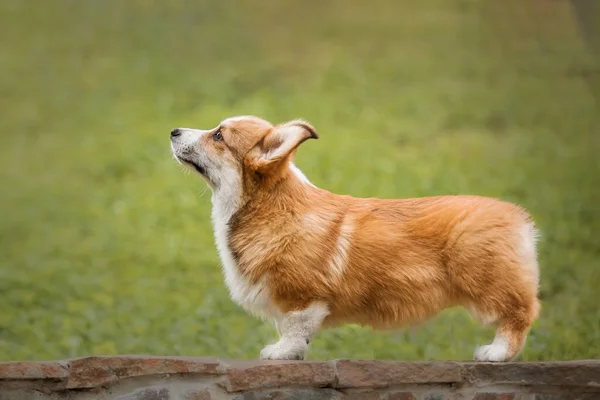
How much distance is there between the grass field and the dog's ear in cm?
222

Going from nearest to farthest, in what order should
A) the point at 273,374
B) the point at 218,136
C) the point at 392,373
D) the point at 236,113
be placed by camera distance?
1. the point at 273,374
2. the point at 392,373
3. the point at 218,136
4. the point at 236,113

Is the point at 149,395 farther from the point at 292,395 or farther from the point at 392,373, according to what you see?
the point at 392,373

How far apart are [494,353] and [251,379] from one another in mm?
991

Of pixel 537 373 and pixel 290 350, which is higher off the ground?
pixel 290 350

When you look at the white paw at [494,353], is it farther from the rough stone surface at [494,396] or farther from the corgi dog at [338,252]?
the rough stone surface at [494,396]

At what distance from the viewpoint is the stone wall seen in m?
3.81

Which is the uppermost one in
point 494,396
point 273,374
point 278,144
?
point 278,144

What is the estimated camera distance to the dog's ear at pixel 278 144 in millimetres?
3846

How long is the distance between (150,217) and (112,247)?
39cm

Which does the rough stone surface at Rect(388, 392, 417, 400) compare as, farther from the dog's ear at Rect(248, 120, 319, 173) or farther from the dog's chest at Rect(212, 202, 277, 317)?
the dog's ear at Rect(248, 120, 319, 173)

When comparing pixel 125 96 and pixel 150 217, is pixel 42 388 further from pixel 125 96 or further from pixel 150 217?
pixel 125 96

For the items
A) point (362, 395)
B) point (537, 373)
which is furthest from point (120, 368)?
point (537, 373)

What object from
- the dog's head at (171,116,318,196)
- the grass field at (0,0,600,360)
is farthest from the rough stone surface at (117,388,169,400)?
the grass field at (0,0,600,360)

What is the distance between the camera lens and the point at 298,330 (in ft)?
12.6
